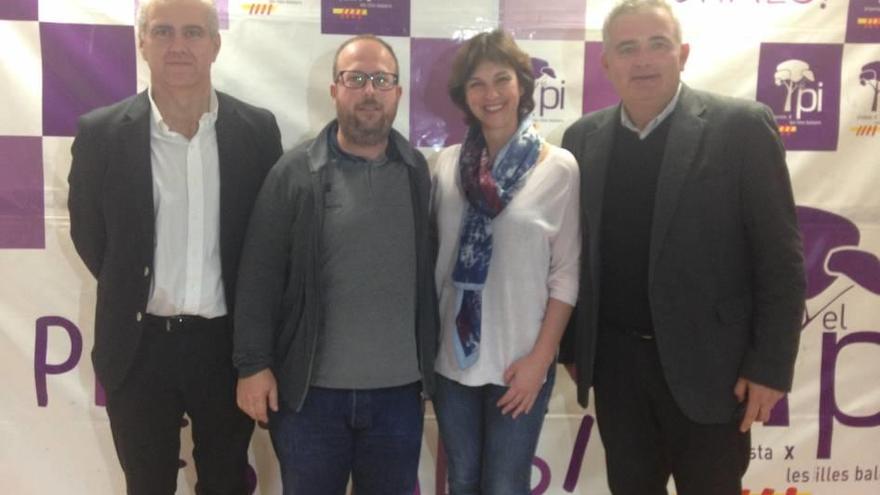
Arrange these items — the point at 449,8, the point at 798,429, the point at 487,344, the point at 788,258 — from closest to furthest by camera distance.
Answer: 1. the point at 788,258
2. the point at 487,344
3. the point at 449,8
4. the point at 798,429

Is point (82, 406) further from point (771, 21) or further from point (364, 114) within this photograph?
point (771, 21)

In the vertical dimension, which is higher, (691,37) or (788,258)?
(691,37)

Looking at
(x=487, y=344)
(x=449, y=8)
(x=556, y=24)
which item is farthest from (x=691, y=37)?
(x=487, y=344)

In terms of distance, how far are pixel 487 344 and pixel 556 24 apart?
111 cm

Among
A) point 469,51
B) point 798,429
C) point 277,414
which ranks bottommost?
point 798,429

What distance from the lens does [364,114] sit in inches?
67.2

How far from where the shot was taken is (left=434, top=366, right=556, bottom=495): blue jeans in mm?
1739

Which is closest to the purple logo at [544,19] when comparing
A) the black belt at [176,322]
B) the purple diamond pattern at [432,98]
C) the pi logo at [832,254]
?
the purple diamond pattern at [432,98]

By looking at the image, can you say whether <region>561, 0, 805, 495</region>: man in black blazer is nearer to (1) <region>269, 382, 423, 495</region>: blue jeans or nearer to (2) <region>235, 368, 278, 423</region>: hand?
(1) <region>269, 382, 423, 495</region>: blue jeans

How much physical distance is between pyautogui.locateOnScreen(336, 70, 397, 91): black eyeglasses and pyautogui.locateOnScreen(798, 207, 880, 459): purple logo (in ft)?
4.83

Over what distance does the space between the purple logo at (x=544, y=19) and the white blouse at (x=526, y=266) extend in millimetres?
676

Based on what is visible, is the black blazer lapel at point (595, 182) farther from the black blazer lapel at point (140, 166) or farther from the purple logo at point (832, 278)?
the black blazer lapel at point (140, 166)

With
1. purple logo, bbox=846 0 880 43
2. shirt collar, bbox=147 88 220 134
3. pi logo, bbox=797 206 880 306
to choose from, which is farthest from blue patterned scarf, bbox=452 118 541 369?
purple logo, bbox=846 0 880 43

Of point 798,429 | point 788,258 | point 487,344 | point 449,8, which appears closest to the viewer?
point 788,258
